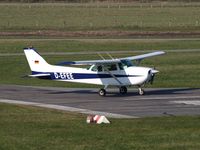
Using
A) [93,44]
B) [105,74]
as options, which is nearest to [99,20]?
[93,44]

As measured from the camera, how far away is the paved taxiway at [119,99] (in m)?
29.3

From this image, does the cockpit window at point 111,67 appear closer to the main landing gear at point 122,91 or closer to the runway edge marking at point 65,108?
the main landing gear at point 122,91

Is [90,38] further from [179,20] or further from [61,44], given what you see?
[179,20]

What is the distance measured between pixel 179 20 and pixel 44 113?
64061 mm

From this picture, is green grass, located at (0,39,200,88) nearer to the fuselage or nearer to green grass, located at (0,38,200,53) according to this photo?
green grass, located at (0,38,200,53)

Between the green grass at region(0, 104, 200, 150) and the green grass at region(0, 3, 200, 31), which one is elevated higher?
the green grass at region(0, 104, 200, 150)

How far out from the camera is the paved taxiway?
29.3m

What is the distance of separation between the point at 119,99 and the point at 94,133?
13.0 metres

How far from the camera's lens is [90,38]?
6625 cm

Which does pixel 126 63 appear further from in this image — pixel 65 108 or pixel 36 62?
pixel 65 108

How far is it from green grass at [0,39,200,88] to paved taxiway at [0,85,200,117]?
8.96ft

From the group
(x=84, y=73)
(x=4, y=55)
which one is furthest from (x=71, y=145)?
(x=4, y=55)

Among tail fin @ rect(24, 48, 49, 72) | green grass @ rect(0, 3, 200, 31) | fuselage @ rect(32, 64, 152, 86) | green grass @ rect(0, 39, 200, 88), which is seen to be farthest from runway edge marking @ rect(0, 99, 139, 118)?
green grass @ rect(0, 3, 200, 31)

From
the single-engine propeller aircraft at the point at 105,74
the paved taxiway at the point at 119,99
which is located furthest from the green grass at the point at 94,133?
the single-engine propeller aircraft at the point at 105,74
